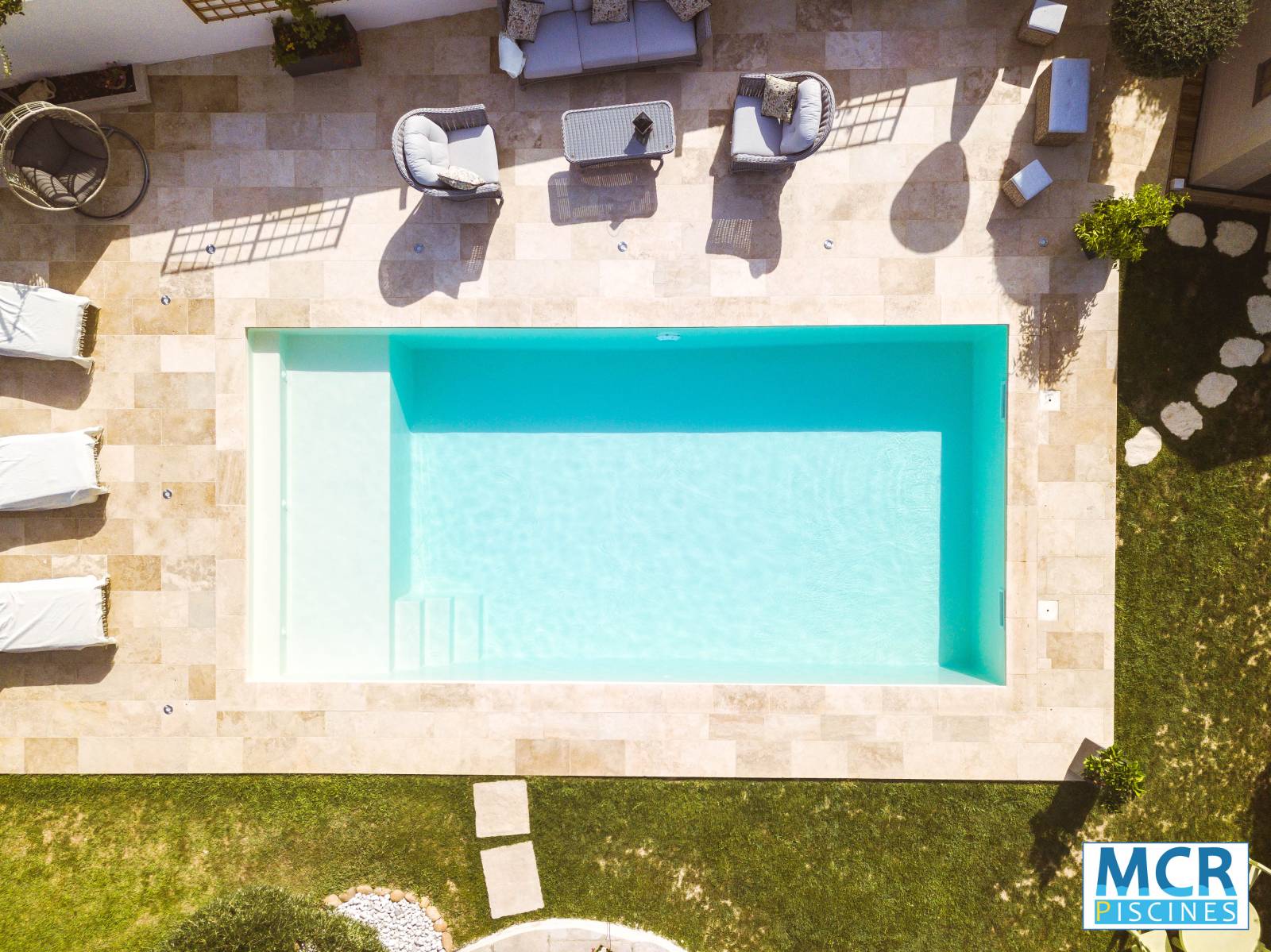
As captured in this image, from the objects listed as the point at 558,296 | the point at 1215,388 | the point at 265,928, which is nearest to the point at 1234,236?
the point at 1215,388

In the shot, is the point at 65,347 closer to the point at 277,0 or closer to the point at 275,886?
the point at 277,0

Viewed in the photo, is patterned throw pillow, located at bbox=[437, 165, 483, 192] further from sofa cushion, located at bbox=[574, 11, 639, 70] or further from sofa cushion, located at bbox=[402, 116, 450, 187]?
sofa cushion, located at bbox=[574, 11, 639, 70]

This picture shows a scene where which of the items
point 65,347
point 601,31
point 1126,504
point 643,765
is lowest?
point 643,765

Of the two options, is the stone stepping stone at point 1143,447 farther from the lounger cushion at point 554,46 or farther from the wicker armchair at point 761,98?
the lounger cushion at point 554,46

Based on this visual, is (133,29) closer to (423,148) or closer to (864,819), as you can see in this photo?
(423,148)

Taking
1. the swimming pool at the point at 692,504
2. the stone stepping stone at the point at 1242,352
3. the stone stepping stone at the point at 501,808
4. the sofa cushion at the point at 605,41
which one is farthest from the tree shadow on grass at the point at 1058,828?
the sofa cushion at the point at 605,41

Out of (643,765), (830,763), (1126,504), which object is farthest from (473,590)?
(1126,504)
